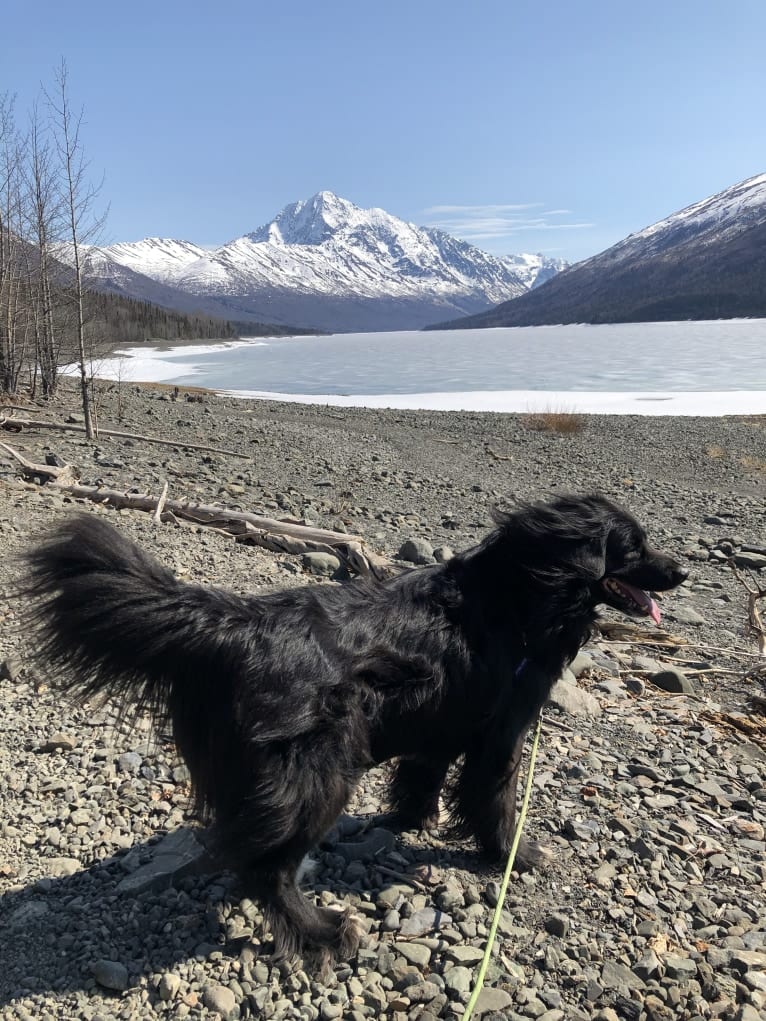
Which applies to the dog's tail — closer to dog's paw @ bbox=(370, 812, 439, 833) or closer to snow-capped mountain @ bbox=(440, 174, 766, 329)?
dog's paw @ bbox=(370, 812, 439, 833)

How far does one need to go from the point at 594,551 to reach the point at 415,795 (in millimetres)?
1414

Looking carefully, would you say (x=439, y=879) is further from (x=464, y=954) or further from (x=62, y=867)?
(x=62, y=867)

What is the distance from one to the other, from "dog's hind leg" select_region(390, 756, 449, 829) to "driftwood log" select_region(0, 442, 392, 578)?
368 cm

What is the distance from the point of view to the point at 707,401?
96.7 ft

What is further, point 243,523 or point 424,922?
point 243,523

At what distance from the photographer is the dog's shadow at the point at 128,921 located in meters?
2.63

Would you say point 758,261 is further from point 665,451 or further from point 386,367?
point 665,451

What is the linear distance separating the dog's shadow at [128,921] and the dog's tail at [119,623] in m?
0.80

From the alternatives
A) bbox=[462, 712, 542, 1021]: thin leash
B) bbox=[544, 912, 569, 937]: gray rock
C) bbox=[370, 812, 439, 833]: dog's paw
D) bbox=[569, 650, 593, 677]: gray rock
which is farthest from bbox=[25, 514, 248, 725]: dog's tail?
bbox=[569, 650, 593, 677]: gray rock

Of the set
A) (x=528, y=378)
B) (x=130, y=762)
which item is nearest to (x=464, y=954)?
(x=130, y=762)

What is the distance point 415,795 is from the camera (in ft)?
11.7

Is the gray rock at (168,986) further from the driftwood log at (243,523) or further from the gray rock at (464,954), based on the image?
the driftwood log at (243,523)

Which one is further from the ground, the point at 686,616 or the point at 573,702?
the point at 573,702

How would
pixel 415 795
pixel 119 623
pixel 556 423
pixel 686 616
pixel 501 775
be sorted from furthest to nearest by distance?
pixel 556 423 < pixel 686 616 < pixel 415 795 < pixel 501 775 < pixel 119 623
